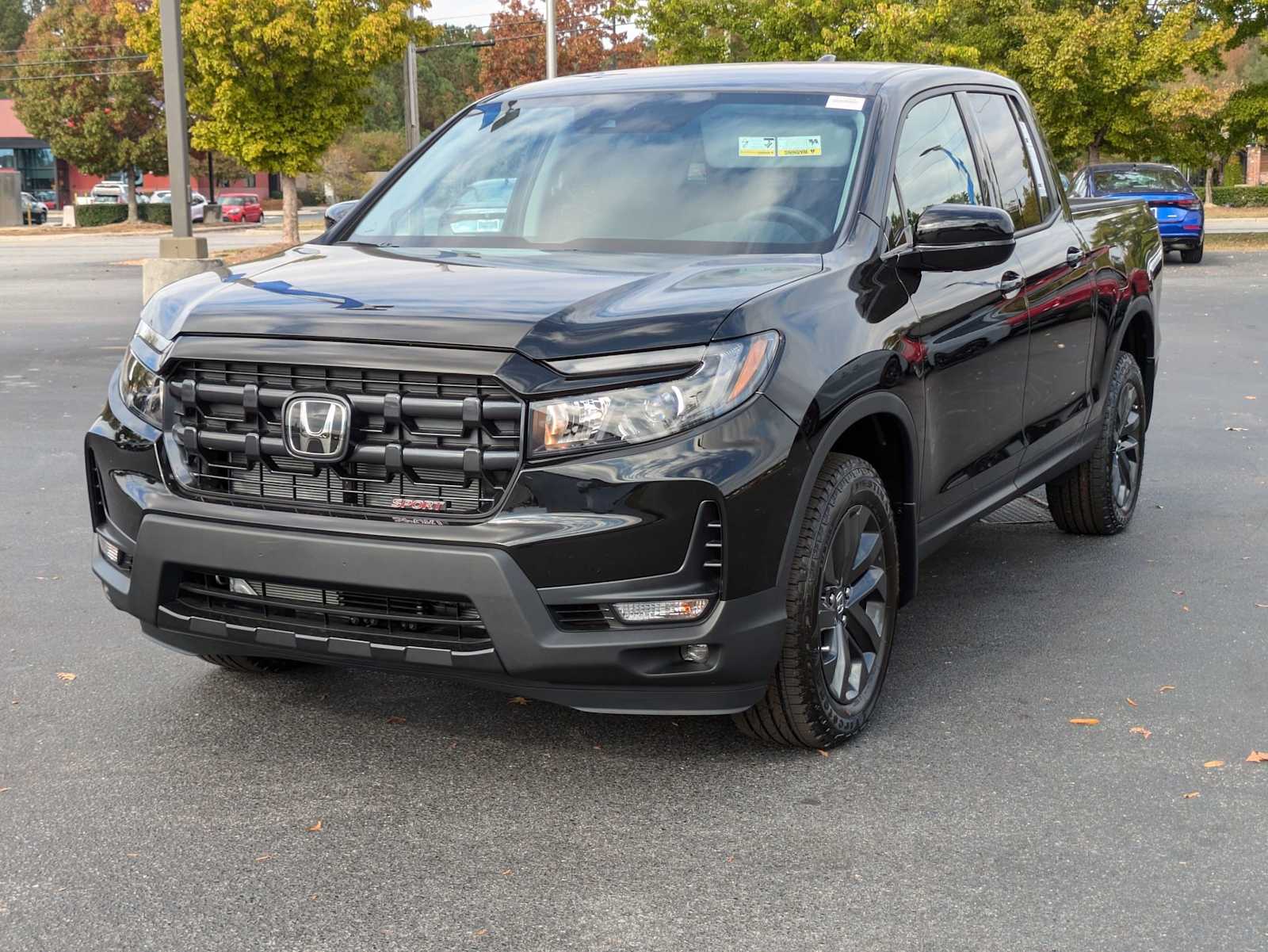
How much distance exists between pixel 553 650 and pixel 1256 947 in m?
1.64

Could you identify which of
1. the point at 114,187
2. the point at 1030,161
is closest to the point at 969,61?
the point at 1030,161

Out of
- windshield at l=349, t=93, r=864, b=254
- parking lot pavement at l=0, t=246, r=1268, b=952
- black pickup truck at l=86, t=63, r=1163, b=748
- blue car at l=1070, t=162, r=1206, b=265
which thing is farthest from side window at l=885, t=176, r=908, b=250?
blue car at l=1070, t=162, r=1206, b=265

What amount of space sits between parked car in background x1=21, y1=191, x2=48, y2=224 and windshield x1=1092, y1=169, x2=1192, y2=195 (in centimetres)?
4712

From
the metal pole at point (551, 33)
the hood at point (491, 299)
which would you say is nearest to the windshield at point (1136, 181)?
the metal pole at point (551, 33)

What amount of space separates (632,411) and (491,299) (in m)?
0.52

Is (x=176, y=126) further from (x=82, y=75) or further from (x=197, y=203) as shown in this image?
(x=82, y=75)

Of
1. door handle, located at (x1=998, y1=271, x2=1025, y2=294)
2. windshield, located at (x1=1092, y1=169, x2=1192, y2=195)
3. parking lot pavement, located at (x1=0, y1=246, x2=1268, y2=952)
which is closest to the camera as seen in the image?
parking lot pavement, located at (x1=0, y1=246, x2=1268, y2=952)

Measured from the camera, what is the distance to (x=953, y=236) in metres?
4.52

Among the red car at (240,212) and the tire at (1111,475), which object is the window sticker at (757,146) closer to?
the tire at (1111,475)

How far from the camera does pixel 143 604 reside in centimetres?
398

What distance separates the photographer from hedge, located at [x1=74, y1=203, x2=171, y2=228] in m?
59.1

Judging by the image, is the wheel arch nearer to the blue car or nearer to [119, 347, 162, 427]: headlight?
[119, 347, 162, 427]: headlight

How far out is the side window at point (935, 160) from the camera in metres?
4.90

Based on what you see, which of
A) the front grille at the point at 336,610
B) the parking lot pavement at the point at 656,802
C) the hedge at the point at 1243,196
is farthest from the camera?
the hedge at the point at 1243,196
